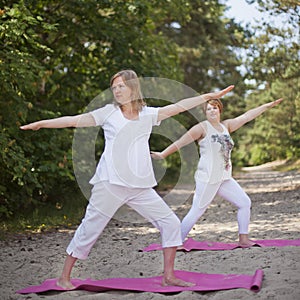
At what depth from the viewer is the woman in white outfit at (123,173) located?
5.16m

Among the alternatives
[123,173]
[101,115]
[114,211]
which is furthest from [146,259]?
[101,115]

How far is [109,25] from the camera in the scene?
1423 cm

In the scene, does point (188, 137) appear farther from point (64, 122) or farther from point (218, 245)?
point (64, 122)

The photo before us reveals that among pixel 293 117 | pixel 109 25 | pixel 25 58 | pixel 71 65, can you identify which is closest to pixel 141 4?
pixel 109 25

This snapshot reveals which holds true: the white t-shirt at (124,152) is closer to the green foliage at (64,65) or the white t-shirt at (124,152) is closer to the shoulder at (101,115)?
the shoulder at (101,115)

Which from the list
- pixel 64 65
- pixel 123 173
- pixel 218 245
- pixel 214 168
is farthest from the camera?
pixel 64 65

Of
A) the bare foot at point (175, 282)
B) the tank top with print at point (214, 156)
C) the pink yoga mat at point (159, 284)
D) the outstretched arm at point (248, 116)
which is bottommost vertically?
the pink yoga mat at point (159, 284)

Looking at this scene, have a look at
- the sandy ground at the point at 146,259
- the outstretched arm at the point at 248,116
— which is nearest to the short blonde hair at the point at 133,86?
the sandy ground at the point at 146,259

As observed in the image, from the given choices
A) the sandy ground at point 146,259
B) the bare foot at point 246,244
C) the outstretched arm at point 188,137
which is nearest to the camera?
the sandy ground at point 146,259

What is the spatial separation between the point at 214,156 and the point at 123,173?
241 cm

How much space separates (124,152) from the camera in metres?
5.18

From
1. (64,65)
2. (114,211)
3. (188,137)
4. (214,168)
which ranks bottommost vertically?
(114,211)

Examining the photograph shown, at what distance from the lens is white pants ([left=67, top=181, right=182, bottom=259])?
5156mm

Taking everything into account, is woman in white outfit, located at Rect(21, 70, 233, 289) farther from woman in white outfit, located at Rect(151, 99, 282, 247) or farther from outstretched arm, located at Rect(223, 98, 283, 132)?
outstretched arm, located at Rect(223, 98, 283, 132)
